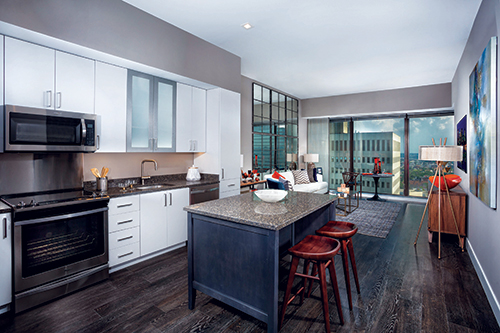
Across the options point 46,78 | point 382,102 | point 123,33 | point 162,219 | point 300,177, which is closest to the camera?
point 46,78

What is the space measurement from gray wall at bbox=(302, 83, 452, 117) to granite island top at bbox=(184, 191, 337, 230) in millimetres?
5462

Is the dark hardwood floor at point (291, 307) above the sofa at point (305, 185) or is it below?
below

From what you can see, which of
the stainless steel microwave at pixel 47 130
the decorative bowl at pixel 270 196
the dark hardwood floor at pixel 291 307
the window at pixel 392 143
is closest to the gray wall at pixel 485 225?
the dark hardwood floor at pixel 291 307

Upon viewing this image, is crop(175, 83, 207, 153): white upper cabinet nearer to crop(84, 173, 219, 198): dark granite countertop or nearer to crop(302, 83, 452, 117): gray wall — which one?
crop(84, 173, 219, 198): dark granite countertop

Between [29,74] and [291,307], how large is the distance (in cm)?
309

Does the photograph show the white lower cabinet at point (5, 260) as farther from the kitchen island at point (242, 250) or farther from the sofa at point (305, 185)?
the sofa at point (305, 185)

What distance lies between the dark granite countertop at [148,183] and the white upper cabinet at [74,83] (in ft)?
3.04

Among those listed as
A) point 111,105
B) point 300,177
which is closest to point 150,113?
point 111,105

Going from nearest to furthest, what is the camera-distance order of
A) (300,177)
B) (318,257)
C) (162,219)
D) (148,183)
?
1. (318,257)
2. (162,219)
3. (148,183)
4. (300,177)

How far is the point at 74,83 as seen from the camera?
2.72m

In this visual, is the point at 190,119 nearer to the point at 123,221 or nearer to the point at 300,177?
the point at 123,221

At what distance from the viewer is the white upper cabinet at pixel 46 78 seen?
2.33 metres

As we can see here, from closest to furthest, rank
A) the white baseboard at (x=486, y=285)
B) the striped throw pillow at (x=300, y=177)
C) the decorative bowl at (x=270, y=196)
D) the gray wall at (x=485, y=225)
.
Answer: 1. the white baseboard at (x=486, y=285)
2. the gray wall at (x=485, y=225)
3. the decorative bowl at (x=270, y=196)
4. the striped throw pillow at (x=300, y=177)

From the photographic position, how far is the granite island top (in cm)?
184
